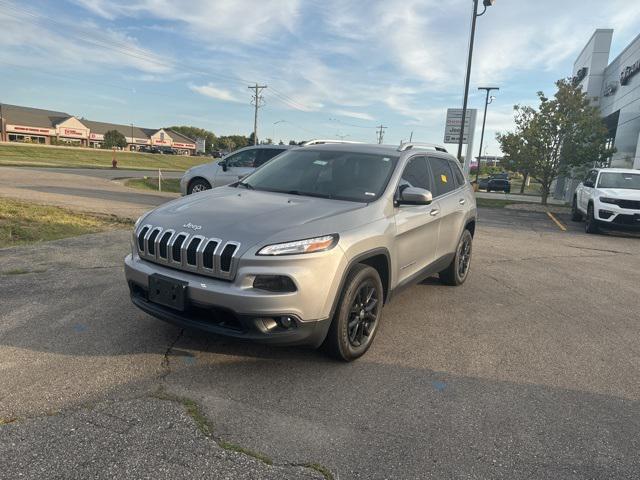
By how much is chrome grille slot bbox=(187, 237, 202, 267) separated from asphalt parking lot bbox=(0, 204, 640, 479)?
0.81 m

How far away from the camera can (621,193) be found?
11.5m

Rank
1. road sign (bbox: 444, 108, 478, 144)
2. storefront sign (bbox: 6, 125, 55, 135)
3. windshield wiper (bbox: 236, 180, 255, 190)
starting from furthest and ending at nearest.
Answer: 1. storefront sign (bbox: 6, 125, 55, 135)
2. road sign (bbox: 444, 108, 478, 144)
3. windshield wiper (bbox: 236, 180, 255, 190)

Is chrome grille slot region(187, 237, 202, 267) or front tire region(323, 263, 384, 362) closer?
chrome grille slot region(187, 237, 202, 267)

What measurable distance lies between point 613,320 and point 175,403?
469 centimetres

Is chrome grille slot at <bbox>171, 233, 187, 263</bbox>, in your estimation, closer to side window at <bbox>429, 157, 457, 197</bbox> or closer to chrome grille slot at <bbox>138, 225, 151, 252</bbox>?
chrome grille slot at <bbox>138, 225, 151, 252</bbox>

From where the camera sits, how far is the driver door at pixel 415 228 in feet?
13.6

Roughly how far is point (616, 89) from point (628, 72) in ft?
10.9

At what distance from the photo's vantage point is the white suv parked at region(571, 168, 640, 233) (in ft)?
36.9

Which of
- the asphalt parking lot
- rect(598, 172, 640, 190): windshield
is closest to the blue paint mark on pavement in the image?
the asphalt parking lot

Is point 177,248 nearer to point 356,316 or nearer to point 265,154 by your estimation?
point 356,316

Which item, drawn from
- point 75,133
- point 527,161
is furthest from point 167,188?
point 75,133

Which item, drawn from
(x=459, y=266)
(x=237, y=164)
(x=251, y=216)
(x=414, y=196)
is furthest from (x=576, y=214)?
(x=251, y=216)

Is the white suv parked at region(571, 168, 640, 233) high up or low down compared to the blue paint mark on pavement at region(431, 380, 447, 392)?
up

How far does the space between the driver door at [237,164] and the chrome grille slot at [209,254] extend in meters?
9.18
